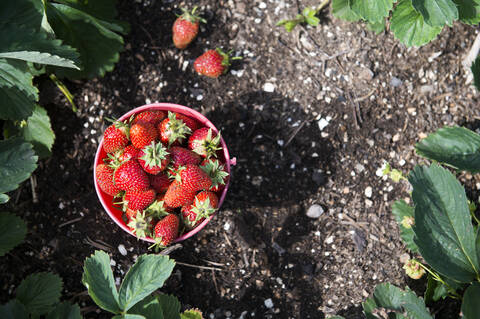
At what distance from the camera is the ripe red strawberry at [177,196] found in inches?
50.6

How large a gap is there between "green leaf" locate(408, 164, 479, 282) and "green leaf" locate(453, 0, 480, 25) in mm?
422

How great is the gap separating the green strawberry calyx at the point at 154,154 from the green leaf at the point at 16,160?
290 mm

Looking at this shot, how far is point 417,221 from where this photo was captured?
130 cm

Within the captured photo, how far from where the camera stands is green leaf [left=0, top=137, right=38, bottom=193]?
1.21 meters

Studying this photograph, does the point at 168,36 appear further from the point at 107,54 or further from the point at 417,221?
the point at 417,221

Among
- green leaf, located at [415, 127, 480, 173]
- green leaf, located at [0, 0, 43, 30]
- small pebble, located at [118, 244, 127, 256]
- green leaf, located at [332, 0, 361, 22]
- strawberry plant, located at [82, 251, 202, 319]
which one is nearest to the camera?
strawberry plant, located at [82, 251, 202, 319]

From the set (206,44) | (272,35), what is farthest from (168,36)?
(272,35)

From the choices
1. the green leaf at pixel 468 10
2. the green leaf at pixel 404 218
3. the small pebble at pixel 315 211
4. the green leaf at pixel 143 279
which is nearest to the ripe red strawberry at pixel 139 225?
the green leaf at pixel 143 279

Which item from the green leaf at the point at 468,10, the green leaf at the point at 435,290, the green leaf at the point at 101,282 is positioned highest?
the green leaf at the point at 468,10

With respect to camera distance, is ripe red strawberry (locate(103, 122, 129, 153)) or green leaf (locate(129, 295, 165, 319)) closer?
green leaf (locate(129, 295, 165, 319))

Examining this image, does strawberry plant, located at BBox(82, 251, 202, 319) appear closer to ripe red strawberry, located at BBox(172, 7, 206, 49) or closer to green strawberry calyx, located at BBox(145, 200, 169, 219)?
green strawberry calyx, located at BBox(145, 200, 169, 219)

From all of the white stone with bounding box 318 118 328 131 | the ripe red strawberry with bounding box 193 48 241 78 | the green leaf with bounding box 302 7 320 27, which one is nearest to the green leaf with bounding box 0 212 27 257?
the ripe red strawberry with bounding box 193 48 241 78

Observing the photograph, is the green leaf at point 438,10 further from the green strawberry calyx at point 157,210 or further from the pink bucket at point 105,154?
the green strawberry calyx at point 157,210

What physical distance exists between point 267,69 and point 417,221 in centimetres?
71
